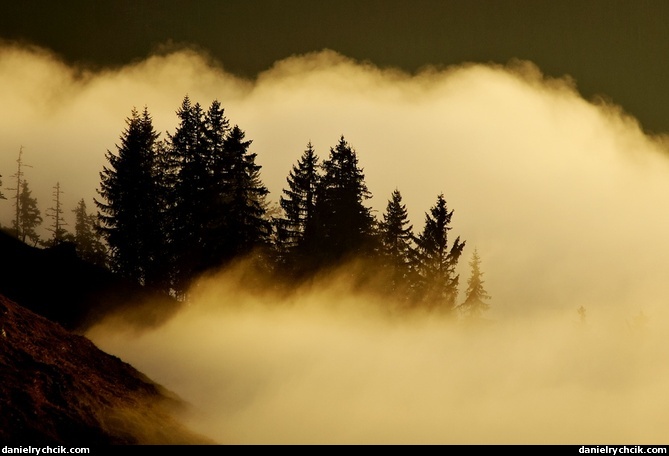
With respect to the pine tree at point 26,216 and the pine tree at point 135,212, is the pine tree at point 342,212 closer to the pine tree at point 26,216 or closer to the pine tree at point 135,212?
the pine tree at point 135,212

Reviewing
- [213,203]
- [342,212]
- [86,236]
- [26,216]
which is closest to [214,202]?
[213,203]

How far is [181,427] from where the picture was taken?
16.2 meters

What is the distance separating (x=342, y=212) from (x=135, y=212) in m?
15.3

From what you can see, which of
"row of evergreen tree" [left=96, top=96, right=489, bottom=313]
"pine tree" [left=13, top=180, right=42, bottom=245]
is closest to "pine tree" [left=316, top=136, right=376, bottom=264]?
"row of evergreen tree" [left=96, top=96, right=489, bottom=313]

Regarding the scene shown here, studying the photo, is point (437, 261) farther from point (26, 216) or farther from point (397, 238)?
point (26, 216)

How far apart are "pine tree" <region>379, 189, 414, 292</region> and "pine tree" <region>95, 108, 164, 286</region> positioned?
18580 mm

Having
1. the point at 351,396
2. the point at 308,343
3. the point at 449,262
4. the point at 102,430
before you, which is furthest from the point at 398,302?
the point at 102,430

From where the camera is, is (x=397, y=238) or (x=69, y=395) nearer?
(x=69, y=395)

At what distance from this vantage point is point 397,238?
48.8 m

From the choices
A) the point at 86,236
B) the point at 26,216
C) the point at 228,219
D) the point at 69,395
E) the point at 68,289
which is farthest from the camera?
the point at 26,216

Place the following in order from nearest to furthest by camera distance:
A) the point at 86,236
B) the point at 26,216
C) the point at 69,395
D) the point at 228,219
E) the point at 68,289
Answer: the point at 69,395, the point at 68,289, the point at 228,219, the point at 86,236, the point at 26,216

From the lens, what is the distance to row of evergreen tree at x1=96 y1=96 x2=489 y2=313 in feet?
123

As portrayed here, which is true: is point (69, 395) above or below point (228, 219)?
below

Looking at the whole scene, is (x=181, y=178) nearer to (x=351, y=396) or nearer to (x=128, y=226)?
(x=128, y=226)
